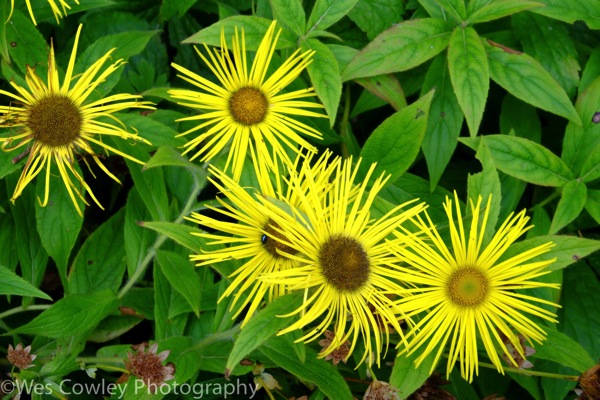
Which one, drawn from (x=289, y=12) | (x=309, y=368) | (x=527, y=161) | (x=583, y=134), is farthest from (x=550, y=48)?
(x=309, y=368)

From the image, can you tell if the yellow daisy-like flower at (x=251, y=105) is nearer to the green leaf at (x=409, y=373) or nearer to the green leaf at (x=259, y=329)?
the green leaf at (x=259, y=329)

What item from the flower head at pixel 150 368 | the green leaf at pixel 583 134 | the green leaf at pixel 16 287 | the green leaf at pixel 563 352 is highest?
the green leaf at pixel 583 134

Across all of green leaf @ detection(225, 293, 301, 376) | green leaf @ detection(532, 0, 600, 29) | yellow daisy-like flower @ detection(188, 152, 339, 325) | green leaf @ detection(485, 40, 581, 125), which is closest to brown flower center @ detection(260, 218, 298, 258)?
yellow daisy-like flower @ detection(188, 152, 339, 325)

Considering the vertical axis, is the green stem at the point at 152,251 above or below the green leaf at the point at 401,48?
below

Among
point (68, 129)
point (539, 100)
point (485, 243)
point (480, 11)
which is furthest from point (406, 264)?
point (68, 129)

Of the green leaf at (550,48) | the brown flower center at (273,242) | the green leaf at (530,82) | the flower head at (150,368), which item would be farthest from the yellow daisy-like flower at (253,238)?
the green leaf at (550,48)
